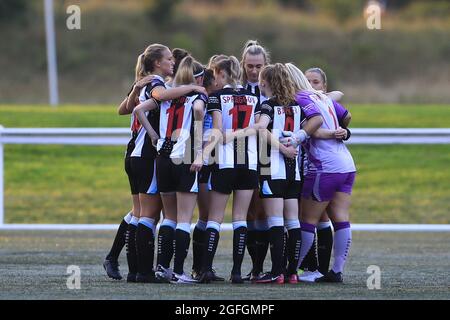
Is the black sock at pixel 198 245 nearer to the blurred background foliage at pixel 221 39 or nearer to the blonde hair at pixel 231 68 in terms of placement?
the blonde hair at pixel 231 68

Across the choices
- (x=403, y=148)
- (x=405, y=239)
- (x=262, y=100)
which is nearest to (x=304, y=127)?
(x=262, y=100)

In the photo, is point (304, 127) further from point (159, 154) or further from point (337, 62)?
point (337, 62)

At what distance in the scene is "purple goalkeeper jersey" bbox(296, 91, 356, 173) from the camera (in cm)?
877

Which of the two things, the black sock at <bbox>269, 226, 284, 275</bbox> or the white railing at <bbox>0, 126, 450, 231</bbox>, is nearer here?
the black sock at <bbox>269, 226, 284, 275</bbox>

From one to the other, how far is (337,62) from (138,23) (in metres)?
7.68

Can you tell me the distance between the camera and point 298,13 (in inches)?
1642

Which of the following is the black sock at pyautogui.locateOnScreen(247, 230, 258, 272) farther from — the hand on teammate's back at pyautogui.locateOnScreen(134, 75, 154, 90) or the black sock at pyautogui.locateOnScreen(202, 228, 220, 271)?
the hand on teammate's back at pyautogui.locateOnScreen(134, 75, 154, 90)

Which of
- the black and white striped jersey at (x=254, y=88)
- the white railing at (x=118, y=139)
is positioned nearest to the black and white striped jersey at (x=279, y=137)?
the black and white striped jersey at (x=254, y=88)

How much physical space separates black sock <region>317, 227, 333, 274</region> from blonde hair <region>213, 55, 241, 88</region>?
157 centimetres

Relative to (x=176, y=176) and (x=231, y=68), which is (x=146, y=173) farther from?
(x=231, y=68)

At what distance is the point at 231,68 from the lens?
853cm

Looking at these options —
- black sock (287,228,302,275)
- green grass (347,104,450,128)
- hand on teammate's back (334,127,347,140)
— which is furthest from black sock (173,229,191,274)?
green grass (347,104,450,128)
